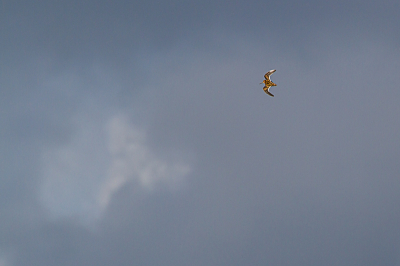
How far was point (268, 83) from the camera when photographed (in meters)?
166
